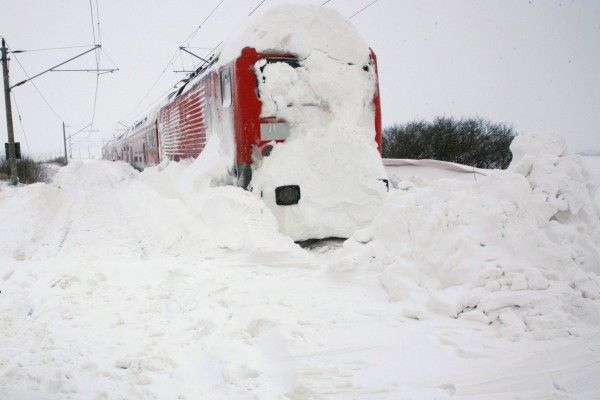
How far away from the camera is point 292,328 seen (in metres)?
2.93

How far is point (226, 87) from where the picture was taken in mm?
6492

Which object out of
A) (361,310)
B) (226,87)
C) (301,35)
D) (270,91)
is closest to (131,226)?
(226,87)

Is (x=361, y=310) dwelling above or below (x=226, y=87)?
below

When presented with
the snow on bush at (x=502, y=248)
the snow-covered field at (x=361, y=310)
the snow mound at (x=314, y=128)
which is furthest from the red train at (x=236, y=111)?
the snow on bush at (x=502, y=248)

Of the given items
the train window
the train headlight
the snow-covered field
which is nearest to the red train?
the train window

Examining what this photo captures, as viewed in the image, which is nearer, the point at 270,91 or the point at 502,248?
the point at 502,248

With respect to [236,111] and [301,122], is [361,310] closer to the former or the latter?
[301,122]

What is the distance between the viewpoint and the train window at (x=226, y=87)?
635cm

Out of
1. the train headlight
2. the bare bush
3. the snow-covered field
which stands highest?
the bare bush

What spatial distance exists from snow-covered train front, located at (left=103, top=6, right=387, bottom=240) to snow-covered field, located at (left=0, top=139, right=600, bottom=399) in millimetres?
1079

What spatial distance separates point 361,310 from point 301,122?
3.77 metres

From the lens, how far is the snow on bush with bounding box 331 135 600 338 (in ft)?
9.58

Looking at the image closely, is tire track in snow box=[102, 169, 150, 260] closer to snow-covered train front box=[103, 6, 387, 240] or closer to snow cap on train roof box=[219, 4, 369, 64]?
snow-covered train front box=[103, 6, 387, 240]

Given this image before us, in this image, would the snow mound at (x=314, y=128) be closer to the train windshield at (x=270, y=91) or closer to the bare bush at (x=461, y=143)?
the train windshield at (x=270, y=91)
